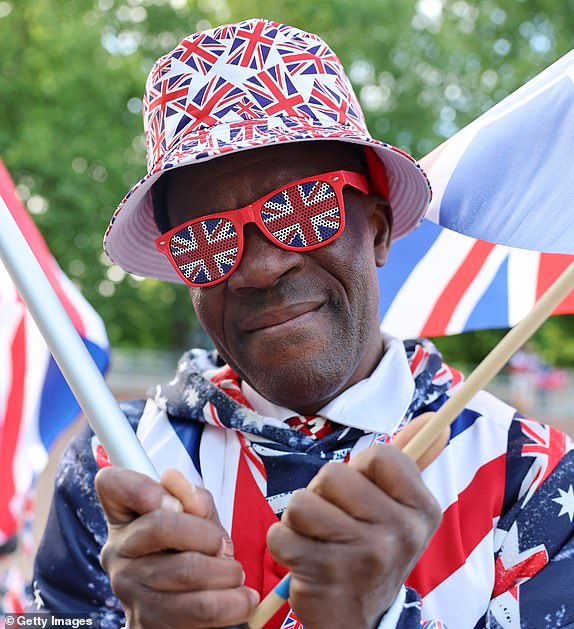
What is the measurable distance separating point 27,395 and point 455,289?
1.86 metres

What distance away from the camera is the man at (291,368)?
190cm

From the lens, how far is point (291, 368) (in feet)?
6.32

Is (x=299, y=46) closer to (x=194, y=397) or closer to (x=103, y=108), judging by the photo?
(x=194, y=397)

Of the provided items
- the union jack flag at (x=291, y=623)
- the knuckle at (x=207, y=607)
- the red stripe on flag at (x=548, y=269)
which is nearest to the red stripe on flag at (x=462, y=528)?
the union jack flag at (x=291, y=623)

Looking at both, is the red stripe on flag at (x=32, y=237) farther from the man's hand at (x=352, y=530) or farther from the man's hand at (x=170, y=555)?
the man's hand at (x=352, y=530)

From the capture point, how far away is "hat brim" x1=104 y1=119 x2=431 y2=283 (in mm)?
1937

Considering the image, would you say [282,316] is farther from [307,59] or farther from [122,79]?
[122,79]

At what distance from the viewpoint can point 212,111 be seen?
206cm

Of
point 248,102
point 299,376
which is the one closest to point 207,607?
Answer: point 299,376

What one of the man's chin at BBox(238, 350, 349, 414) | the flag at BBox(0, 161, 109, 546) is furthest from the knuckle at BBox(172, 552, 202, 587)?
the flag at BBox(0, 161, 109, 546)

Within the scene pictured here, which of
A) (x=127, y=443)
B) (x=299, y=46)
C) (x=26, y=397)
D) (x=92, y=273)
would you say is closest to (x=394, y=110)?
(x=92, y=273)

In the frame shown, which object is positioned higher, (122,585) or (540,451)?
(122,585)

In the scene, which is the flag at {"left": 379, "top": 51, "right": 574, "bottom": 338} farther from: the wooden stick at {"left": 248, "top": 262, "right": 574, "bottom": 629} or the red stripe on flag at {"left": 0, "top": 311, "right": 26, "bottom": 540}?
the red stripe on flag at {"left": 0, "top": 311, "right": 26, "bottom": 540}

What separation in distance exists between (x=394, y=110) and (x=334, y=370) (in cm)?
1331
